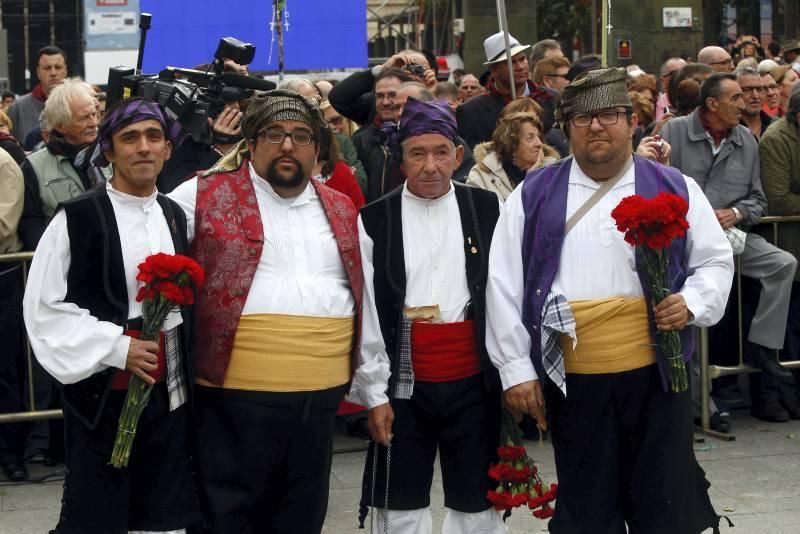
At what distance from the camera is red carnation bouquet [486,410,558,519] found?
197 inches

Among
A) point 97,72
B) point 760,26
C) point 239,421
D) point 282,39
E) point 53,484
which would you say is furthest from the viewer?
point 760,26

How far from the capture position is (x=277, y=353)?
469cm

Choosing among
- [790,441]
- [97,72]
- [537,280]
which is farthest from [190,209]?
[97,72]

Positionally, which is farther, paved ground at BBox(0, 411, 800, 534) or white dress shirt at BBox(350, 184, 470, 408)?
paved ground at BBox(0, 411, 800, 534)

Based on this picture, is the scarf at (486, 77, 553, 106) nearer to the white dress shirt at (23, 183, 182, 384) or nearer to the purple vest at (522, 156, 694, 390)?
the purple vest at (522, 156, 694, 390)

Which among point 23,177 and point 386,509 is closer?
point 386,509

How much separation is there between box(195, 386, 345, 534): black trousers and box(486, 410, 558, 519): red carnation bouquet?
672 millimetres

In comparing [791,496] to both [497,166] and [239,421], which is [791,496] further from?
[239,421]

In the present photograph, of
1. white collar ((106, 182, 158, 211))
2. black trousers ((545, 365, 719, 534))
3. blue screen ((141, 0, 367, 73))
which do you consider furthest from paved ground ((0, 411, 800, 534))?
blue screen ((141, 0, 367, 73))

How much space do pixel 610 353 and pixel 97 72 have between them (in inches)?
622

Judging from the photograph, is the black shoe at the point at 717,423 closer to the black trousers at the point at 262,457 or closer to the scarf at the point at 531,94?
the scarf at the point at 531,94

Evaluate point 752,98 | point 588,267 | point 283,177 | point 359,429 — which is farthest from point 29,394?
point 752,98

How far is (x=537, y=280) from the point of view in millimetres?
4914

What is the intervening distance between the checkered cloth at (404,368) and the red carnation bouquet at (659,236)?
93 cm
